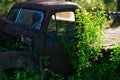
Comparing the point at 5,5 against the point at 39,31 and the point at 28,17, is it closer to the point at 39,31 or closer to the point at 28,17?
the point at 28,17

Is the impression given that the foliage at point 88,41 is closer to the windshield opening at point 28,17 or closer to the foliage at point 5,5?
the windshield opening at point 28,17

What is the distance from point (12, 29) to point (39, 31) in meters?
0.50

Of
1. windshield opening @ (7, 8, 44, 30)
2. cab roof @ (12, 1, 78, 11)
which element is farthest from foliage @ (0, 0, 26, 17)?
cab roof @ (12, 1, 78, 11)

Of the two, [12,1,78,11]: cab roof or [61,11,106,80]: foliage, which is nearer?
[61,11,106,80]: foliage

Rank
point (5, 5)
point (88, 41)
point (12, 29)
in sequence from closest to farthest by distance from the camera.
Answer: point (88, 41) → point (12, 29) → point (5, 5)

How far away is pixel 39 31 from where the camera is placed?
5.80 m

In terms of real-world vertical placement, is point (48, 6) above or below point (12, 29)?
above

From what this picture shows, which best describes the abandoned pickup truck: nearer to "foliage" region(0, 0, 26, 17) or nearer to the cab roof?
the cab roof

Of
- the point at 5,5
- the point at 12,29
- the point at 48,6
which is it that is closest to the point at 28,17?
the point at 48,6

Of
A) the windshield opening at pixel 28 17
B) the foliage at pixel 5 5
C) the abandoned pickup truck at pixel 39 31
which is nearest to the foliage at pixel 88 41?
the abandoned pickup truck at pixel 39 31

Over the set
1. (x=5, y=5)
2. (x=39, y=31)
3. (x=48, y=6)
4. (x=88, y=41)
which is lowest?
(x=5, y=5)

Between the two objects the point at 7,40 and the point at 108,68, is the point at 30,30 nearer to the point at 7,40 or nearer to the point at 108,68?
the point at 7,40

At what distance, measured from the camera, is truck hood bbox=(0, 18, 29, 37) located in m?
5.67

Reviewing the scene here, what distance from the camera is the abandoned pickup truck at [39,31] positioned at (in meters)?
5.64
